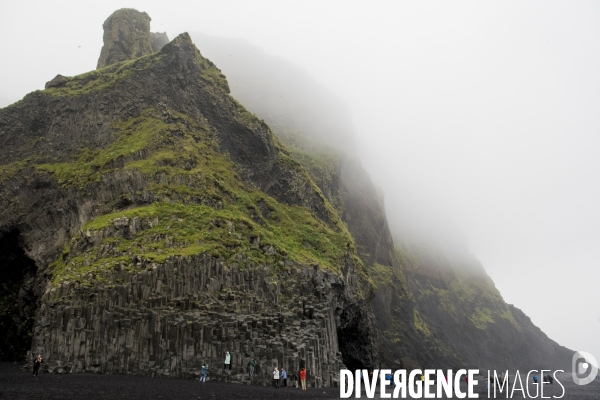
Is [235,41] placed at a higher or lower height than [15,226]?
higher

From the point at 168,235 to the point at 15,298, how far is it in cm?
2202

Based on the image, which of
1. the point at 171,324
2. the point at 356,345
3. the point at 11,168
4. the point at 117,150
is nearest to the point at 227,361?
the point at 171,324

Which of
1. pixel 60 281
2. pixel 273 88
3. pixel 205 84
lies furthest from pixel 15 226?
pixel 273 88

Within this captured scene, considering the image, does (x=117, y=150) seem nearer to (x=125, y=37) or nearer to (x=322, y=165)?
(x=125, y=37)

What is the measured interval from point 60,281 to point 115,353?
7.60 metres

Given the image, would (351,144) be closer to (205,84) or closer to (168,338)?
(205,84)

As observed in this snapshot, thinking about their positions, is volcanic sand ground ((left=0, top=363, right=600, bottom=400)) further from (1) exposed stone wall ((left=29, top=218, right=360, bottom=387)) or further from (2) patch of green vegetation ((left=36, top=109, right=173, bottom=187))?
(2) patch of green vegetation ((left=36, top=109, right=173, bottom=187))

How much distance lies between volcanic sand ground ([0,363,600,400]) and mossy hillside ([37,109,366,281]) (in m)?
10.1

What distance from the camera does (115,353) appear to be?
35.9 metres

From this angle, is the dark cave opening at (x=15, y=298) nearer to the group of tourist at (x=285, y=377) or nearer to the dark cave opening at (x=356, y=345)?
the group of tourist at (x=285, y=377)

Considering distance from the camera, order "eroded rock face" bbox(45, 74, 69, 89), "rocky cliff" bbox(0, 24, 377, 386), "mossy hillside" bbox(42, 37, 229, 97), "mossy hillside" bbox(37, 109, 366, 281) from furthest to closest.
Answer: "eroded rock face" bbox(45, 74, 69, 89) → "mossy hillside" bbox(42, 37, 229, 97) → "mossy hillside" bbox(37, 109, 366, 281) → "rocky cliff" bbox(0, 24, 377, 386)

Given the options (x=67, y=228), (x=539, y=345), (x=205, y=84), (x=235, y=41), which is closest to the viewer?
(x=67, y=228)

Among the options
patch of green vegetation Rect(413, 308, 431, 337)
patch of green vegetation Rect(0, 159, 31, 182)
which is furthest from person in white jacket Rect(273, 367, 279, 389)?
patch of green vegetation Rect(413, 308, 431, 337)

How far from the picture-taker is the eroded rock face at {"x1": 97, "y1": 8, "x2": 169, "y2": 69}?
8356 cm
